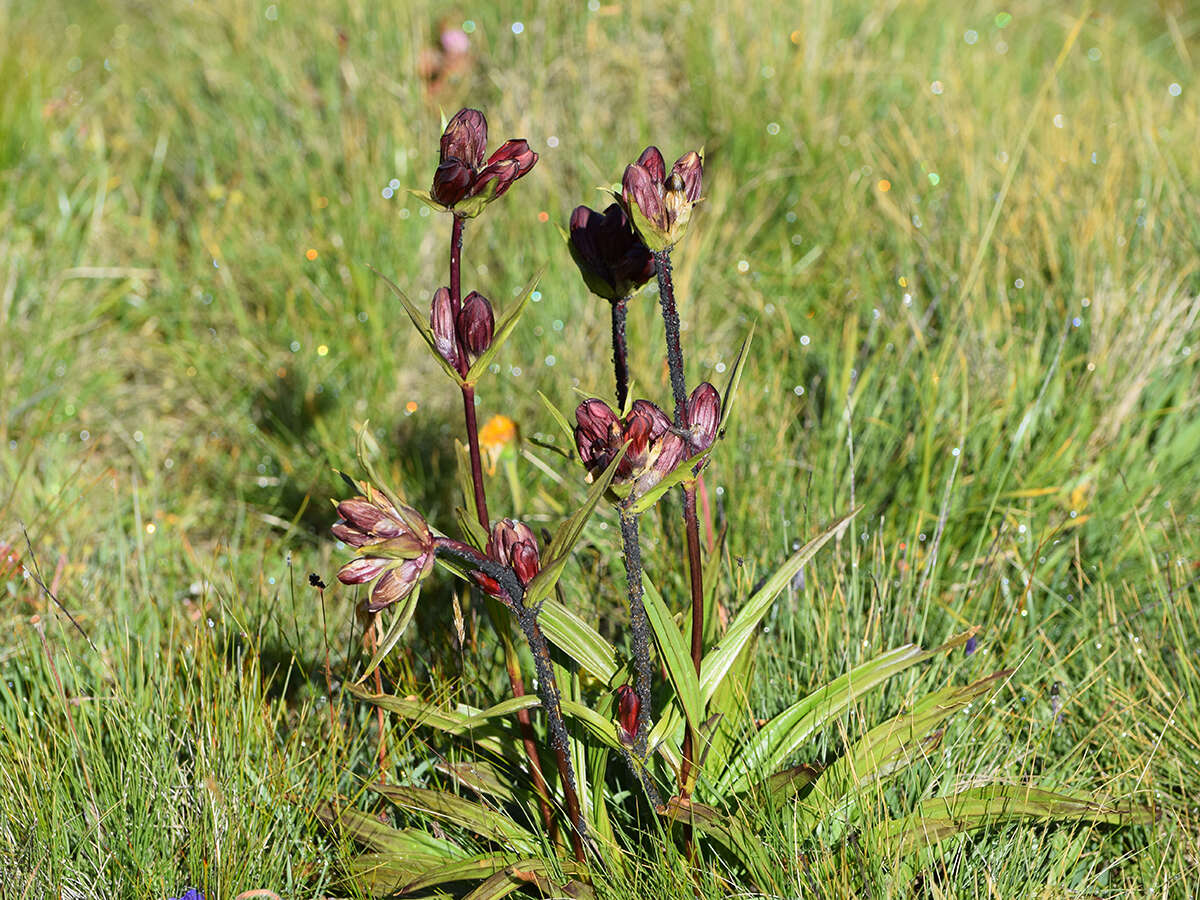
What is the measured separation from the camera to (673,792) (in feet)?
5.14

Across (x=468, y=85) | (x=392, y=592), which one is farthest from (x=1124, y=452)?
(x=468, y=85)

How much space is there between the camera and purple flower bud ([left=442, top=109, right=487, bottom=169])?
4.03 feet

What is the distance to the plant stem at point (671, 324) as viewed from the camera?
125 cm

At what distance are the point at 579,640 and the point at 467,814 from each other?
31 cm

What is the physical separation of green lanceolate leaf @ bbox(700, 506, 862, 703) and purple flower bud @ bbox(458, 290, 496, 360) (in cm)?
49

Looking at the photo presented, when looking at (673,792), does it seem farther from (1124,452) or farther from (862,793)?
(1124,452)

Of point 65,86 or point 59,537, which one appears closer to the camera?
point 59,537

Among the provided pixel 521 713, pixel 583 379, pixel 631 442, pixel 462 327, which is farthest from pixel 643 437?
pixel 583 379

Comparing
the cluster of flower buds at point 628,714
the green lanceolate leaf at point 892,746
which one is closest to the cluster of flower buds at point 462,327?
the cluster of flower buds at point 628,714

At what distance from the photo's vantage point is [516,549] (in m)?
1.28

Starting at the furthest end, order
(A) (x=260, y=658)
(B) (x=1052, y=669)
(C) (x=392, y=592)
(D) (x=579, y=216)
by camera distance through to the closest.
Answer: (A) (x=260, y=658)
(B) (x=1052, y=669)
(D) (x=579, y=216)
(C) (x=392, y=592)

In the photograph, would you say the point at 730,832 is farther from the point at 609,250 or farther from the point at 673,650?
the point at 609,250

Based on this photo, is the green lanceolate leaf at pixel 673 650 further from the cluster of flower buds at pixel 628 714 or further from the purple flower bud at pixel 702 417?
the purple flower bud at pixel 702 417

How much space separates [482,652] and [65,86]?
2739 millimetres
